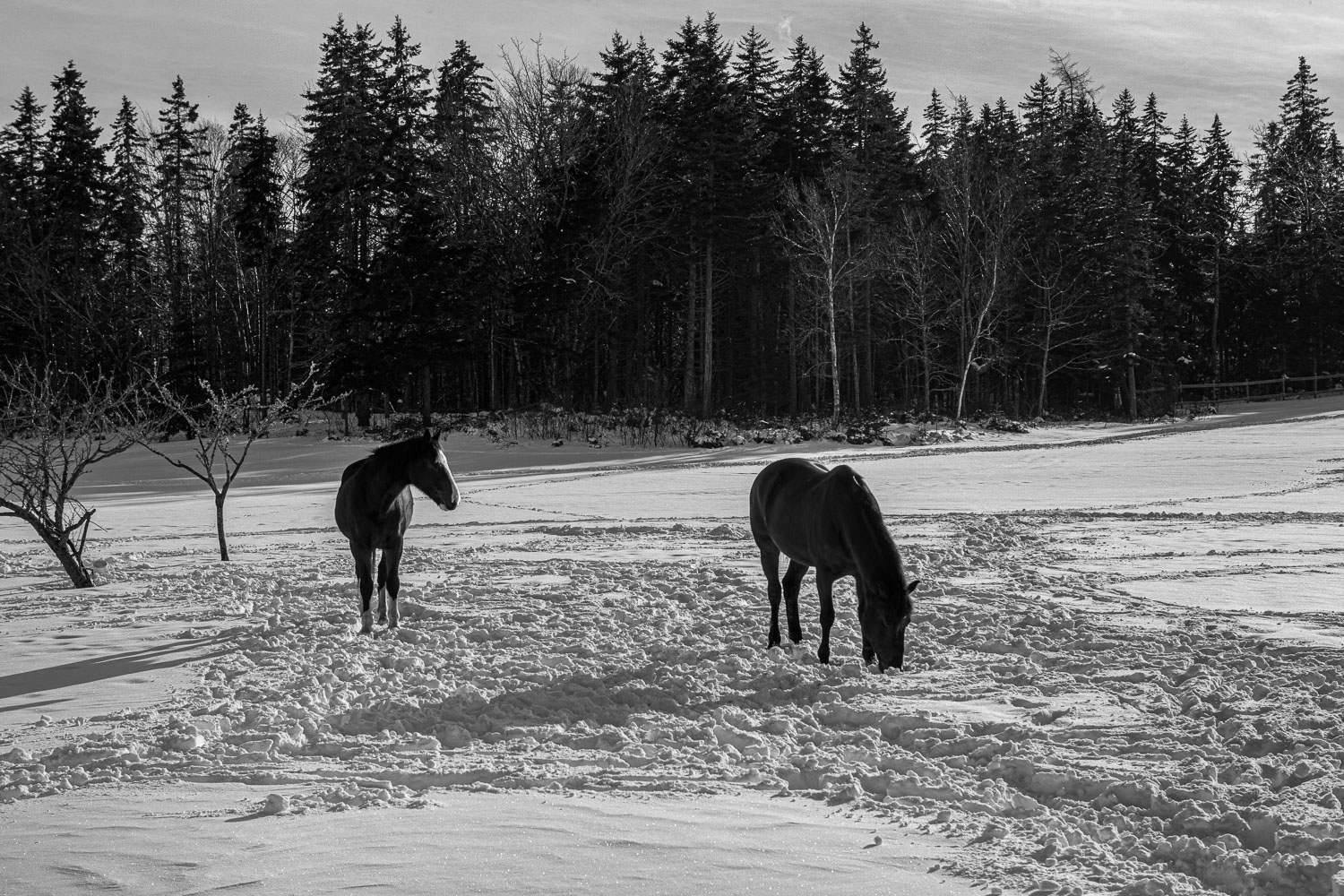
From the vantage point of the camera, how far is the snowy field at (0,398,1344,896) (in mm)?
4172

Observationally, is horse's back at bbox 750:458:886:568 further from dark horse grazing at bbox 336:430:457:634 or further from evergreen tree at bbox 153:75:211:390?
evergreen tree at bbox 153:75:211:390

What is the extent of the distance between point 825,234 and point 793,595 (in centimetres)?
3328

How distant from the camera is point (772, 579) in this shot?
865 cm

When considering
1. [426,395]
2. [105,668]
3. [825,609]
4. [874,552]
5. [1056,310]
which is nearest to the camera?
[874,552]

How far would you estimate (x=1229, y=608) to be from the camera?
943 centimetres

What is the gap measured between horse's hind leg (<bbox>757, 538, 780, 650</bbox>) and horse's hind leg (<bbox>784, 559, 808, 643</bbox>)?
10 centimetres

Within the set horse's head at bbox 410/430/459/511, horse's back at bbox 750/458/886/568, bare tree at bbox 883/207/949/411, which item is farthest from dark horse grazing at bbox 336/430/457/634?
bare tree at bbox 883/207/949/411

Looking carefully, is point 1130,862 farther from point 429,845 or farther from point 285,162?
point 285,162

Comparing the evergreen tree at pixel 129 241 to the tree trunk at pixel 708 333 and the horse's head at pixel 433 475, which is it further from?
the horse's head at pixel 433 475

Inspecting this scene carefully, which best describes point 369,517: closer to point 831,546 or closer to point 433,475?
point 433,475

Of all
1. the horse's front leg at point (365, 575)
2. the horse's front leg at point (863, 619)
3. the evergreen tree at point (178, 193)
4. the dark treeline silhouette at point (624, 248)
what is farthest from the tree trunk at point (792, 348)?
the horse's front leg at point (863, 619)

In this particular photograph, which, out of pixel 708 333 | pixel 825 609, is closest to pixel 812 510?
pixel 825 609

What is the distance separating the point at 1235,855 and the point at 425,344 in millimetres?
32433

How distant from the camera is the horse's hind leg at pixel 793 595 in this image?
27.4 ft
